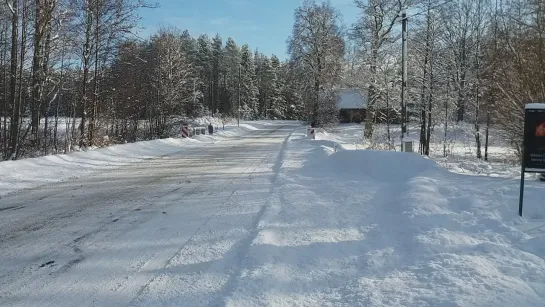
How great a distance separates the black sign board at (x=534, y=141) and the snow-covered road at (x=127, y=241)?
4318mm

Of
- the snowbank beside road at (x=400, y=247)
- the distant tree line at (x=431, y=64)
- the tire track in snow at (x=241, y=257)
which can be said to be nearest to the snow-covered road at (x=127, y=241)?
the tire track in snow at (x=241, y=257)

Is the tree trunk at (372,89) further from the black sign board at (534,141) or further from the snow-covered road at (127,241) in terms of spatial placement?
the black sign board at (534,141)

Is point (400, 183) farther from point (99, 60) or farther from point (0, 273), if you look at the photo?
point (99, 60)

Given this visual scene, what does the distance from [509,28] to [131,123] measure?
25.1m

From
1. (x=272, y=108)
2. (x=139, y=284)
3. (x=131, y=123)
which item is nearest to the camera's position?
(x=139, y=284)

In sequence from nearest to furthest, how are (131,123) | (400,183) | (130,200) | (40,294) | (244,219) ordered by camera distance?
1. (40,294)
2. (244,219)
3. (130,200)
4. (400,183)
5. (131,123)

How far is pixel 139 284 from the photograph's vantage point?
13.4 feet

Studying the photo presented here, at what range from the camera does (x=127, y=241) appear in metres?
5.40

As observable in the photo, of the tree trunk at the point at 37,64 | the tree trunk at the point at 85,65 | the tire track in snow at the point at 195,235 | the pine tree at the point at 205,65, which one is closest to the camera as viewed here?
the tire track in snow at the point at 195,235

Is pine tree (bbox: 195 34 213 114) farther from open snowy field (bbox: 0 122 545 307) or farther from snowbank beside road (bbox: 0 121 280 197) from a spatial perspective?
open snowy field (bbox: 0 122 545 307)

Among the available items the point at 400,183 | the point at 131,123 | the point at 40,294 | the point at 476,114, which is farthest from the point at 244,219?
the point at 476,114

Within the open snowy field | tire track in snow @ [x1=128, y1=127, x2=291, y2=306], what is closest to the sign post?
the open snowy field

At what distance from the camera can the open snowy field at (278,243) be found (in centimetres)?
380

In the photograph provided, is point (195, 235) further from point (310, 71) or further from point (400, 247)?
point (310, 71)
